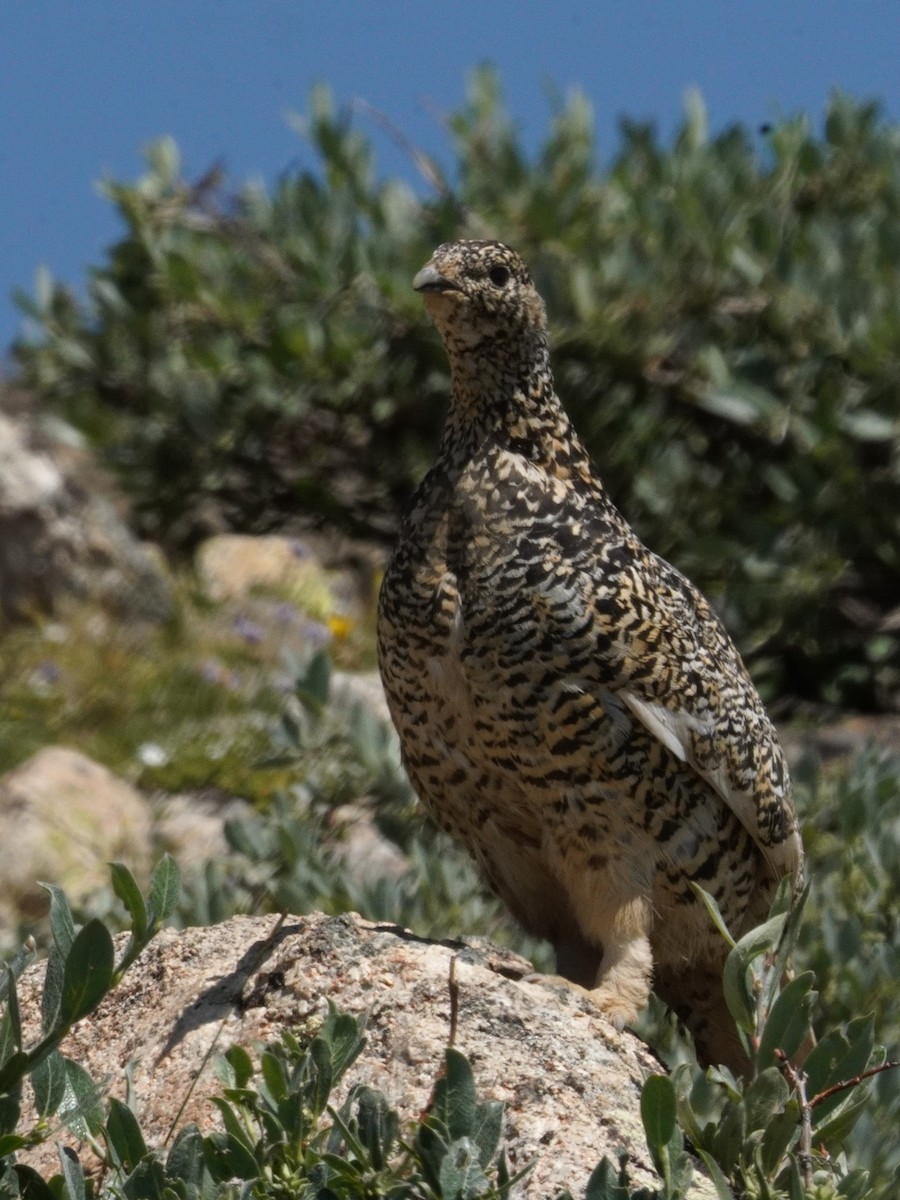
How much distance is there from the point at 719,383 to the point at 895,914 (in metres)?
3.40

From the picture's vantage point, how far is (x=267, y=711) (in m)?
8.96

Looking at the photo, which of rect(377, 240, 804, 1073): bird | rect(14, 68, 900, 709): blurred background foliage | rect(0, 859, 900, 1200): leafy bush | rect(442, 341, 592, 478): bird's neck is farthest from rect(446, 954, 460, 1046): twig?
rect(14, 68, 900, 709): blurred background foliage

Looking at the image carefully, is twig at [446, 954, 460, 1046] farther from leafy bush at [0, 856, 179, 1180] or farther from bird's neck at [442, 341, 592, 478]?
bird's neck at [442, 341, 592, 478]

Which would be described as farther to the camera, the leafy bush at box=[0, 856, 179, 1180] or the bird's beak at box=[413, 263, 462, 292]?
the bird's beak at box=[413, 263, 462, 292]

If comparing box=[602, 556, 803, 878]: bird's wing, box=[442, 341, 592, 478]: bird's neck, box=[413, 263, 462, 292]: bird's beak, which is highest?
box=[413, 263, 462, 292]: bird's beak

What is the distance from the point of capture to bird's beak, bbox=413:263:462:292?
5.08 metres

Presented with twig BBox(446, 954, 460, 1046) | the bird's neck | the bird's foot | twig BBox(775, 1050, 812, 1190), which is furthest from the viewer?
the bird's neck

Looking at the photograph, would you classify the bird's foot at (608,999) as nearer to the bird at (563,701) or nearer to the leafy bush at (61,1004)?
the bird at (563,701)

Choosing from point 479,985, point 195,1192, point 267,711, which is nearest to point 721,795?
point 479,985

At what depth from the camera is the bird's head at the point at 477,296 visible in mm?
Answer: 5137

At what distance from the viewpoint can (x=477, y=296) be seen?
517 cm

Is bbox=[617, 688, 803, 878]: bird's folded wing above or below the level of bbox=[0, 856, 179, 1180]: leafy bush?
above

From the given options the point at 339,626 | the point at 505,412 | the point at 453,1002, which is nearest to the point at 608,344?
the point at 339,626

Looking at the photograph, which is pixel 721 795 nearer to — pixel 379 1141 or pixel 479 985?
pixel 479 985
